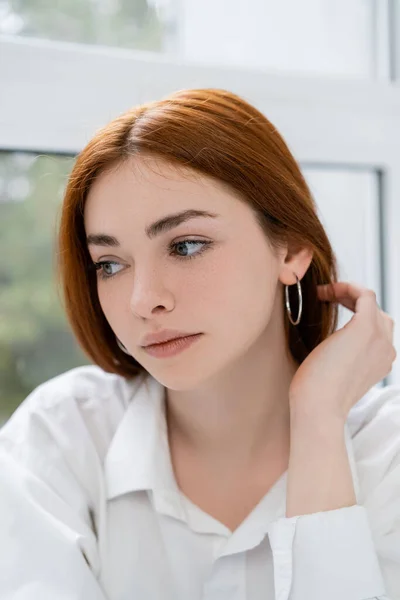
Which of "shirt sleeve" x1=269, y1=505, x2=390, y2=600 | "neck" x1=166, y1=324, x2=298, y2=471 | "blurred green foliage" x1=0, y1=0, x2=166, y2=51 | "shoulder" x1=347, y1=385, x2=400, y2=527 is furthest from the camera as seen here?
"blurred green foliage" x1=0, y1=0, x2=166, y2=51

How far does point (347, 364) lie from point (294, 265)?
0.20 metres

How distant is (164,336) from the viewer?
1.16m

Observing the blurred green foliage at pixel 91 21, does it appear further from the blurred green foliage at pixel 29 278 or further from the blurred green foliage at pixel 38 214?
the blurred green foliage at pixel 29 278

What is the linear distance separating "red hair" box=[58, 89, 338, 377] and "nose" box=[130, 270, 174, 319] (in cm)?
19

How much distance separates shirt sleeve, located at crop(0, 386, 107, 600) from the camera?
1.11 metres

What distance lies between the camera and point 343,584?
108 centimetres

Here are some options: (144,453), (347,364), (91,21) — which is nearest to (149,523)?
(144,453)

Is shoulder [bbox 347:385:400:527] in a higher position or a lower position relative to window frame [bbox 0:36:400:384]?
lower

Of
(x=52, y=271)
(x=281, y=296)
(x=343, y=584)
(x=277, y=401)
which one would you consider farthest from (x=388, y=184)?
(x=343, y=584)

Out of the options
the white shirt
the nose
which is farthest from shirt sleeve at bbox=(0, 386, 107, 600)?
the nose

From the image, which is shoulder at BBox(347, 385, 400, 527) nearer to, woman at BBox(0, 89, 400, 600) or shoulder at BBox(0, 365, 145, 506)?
woman at BBox(0, 89, 400, 600)

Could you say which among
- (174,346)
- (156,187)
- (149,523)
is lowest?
(149,523)

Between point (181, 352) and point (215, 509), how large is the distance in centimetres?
34

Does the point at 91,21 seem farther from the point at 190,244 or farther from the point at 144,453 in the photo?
the point at 144,453
